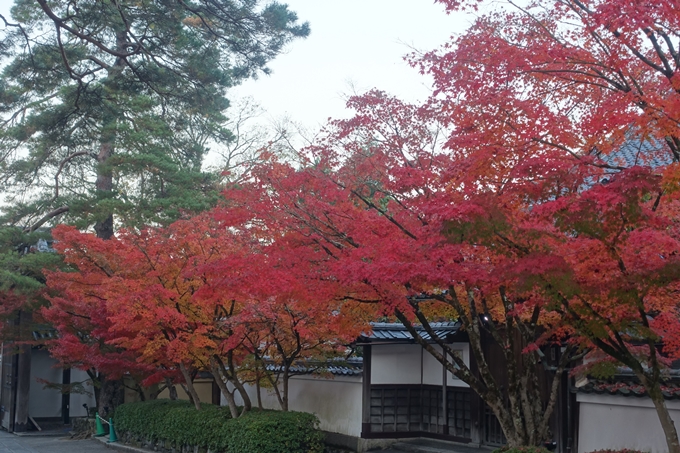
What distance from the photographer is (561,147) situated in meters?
8.81

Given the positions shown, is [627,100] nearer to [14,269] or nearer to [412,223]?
[412,223]

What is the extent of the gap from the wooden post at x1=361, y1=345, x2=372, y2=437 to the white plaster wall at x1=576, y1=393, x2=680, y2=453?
20.0ft

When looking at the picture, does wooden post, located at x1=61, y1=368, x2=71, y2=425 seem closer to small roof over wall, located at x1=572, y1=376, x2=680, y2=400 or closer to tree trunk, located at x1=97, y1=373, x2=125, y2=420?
tree trunk, located at x1=97, y1=373, x2=125, y2=420

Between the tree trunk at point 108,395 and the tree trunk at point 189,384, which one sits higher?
the tree trunk at point 189,384

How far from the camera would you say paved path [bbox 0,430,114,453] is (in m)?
22.1

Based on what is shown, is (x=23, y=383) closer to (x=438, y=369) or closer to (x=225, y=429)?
(x=225, y=429)

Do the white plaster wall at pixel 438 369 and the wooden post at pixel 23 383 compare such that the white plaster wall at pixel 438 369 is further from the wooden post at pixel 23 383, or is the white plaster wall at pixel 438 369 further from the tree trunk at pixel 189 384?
the wooden post at pixel 23 383

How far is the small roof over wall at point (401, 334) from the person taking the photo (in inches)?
663

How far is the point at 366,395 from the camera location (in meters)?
17.9

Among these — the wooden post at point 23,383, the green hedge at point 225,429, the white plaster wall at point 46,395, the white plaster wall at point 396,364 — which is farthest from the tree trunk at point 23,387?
the white plaster wall at point 396,364

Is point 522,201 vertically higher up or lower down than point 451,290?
higher up

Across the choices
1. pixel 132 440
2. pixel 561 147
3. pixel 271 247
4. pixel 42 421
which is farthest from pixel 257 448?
pixel 42 421

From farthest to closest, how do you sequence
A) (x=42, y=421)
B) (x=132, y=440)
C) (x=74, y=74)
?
(x=42, y=421)
(x=132, y=440)
(x=74, y=74)

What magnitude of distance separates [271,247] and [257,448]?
563 cm
